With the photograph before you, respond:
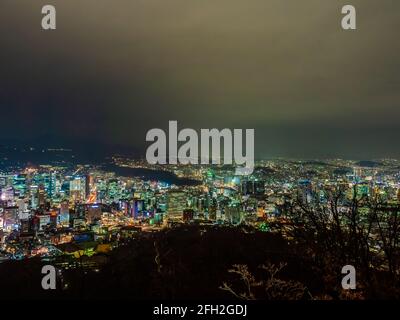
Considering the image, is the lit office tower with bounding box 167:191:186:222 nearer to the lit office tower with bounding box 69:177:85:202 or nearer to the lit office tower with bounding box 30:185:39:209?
the lit office tower with bounding box 69:177:85:202

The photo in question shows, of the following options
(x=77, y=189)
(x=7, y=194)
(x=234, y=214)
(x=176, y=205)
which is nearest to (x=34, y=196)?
(x=7, y=194)

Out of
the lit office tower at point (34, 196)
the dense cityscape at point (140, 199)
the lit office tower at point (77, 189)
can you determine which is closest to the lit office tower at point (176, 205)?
the dense cityscape at point (140, 199)

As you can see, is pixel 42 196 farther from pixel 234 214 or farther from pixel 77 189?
pixel 234 214

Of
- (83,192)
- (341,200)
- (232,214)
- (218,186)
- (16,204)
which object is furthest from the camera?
(83,192)

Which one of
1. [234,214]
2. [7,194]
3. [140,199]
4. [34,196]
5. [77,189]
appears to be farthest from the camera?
[77,189]

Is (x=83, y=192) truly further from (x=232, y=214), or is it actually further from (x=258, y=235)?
(x=258, y=235)

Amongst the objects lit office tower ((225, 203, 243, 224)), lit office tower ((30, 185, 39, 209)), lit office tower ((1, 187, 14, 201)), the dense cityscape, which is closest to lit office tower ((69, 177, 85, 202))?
the dense cityscape
